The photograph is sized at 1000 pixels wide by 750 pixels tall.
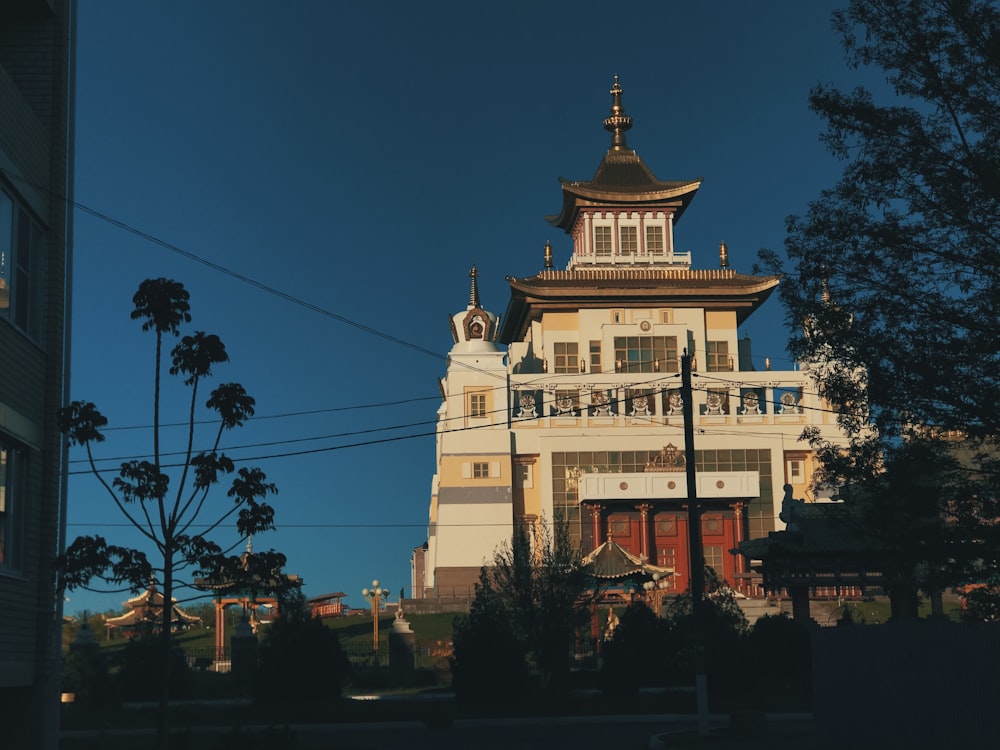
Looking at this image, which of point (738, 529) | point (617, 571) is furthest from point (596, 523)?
point (617, 571)

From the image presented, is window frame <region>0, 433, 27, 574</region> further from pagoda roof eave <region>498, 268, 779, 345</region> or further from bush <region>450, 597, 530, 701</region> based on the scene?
pagoda roof eave <region>498, 268, 779, 345</region>

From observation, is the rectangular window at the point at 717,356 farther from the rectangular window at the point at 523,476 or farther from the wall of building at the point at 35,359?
the wall of building at the point at 35,359

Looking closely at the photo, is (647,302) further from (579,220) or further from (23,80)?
(23,80)

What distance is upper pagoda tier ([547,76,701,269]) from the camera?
254 ft

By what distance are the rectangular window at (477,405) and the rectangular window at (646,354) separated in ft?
26.2

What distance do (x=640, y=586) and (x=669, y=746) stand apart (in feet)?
79.8

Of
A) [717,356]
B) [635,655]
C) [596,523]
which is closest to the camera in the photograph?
[635,655]

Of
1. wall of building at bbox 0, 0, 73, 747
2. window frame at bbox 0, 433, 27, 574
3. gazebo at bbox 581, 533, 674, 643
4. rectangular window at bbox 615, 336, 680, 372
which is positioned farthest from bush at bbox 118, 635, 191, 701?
rectangular window at bbox 615, 336, 680, 372

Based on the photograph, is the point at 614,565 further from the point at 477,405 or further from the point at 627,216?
the point at 627,216

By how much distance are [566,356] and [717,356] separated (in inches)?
343

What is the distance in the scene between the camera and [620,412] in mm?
71125

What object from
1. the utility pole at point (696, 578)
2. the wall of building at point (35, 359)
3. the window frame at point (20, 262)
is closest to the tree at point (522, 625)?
the utility pole at point (696, 578)

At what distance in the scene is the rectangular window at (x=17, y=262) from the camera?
1722cm

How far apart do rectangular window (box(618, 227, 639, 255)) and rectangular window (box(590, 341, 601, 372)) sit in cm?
672
